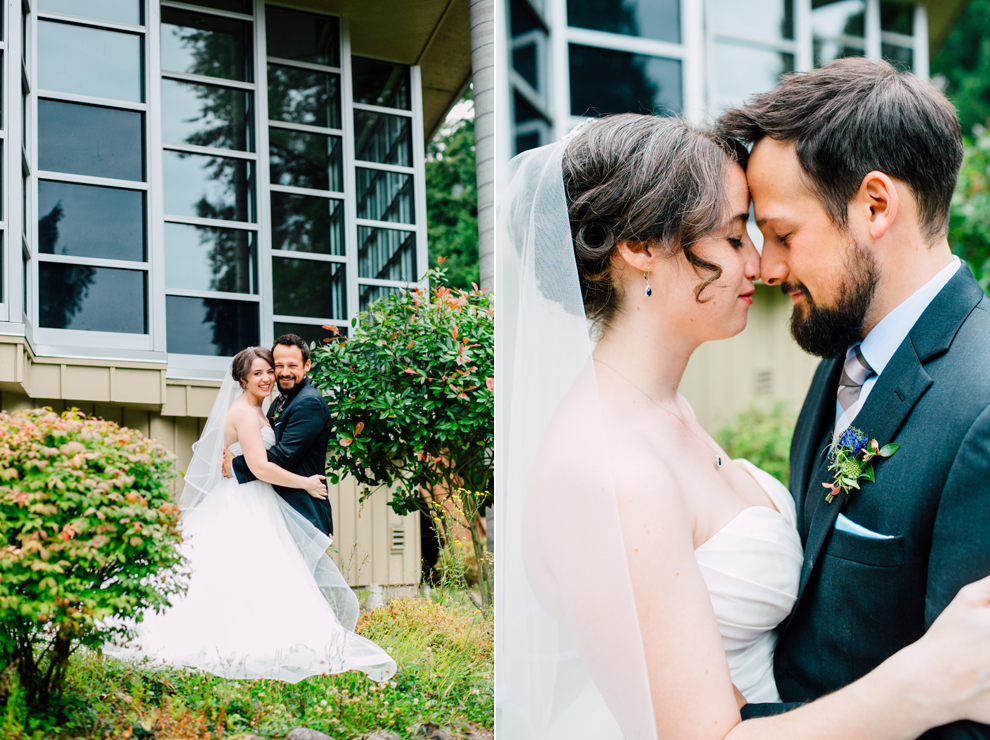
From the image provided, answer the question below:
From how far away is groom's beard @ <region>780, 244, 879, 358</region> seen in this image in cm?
152

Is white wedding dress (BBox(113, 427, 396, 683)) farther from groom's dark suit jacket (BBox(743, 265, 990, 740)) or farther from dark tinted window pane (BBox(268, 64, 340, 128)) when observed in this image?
groom's dark suit jacket (BBox(743, 265, 990, 740))

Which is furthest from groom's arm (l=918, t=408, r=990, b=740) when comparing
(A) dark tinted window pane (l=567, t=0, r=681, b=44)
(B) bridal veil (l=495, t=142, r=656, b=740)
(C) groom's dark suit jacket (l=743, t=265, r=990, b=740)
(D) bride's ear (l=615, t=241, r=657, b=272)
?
(A) dark tinted window pane (l=567, t=0, r=681, b=44)

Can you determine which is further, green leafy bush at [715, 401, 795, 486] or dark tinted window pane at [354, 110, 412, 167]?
green leafy bush at [715, 401, 795, 486]

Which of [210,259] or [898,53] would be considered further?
[898,53]

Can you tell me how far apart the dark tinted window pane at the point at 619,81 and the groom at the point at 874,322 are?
340 centimetres

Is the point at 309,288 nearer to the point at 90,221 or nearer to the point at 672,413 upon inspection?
the point at 90,221

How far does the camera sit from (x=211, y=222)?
1873 millimetres

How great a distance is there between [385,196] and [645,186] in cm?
85

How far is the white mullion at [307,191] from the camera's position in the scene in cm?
197

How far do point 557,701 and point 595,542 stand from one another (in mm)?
514

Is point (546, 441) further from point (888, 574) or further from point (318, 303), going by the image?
point (318, 303)

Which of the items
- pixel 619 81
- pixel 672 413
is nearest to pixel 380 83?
pixel 672 413

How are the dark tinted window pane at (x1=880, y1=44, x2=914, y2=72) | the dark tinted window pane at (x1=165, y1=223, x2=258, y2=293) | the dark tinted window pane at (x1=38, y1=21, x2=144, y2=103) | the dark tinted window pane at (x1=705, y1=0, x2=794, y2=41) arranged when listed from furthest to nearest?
the dark tinted window pane at (x1=880, y1=44, x2=914, y2=72) → the dark tinted window pane at (x1=705, y1=0, x2=794, y2=41) → the dark tinted window pane at (x1=165, y1=223, x2=258, y2=293) → the dark tinted window pane at (x1=38, y1=21, x2=144, y2=103)

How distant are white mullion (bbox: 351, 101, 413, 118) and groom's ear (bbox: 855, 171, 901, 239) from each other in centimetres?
123
